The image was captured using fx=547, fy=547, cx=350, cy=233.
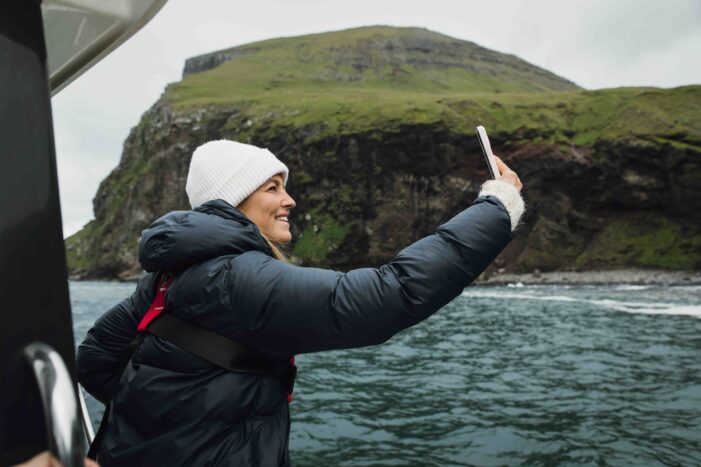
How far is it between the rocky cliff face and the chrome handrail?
69.0 metres

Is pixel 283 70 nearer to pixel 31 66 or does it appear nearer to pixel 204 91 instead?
pixel 204 91

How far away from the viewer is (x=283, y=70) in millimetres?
147500

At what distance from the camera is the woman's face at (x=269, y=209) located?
2.28 meters

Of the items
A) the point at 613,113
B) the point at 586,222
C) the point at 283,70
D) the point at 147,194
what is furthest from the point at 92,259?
the point at 613,113

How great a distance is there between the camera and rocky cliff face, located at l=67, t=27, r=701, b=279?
67062 mm

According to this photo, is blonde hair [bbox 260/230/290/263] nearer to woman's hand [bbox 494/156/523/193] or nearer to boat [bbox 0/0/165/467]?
woman's hand [bbox 494/156/523/193]

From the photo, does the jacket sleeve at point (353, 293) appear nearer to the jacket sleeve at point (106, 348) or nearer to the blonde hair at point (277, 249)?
the blonde hair at point (277, 249)

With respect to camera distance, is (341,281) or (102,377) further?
(102,377)

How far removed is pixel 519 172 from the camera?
74.7 metres

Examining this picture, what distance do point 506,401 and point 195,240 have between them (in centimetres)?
962

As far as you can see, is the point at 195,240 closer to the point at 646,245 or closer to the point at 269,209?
the point at 269,209

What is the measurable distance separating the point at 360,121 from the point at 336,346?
79603 mm

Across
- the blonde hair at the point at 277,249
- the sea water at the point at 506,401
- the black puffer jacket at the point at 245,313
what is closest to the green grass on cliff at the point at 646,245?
the sea water at the point at 506,401

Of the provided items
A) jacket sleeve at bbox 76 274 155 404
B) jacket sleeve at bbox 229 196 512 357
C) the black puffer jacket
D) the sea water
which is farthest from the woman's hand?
the sea water
